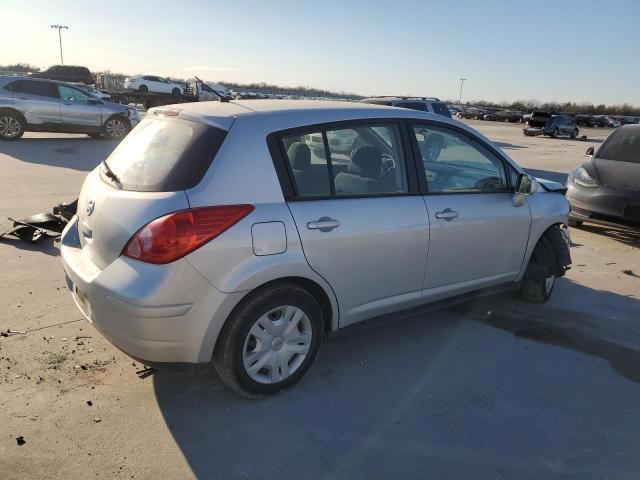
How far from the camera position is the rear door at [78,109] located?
1471 centimetres

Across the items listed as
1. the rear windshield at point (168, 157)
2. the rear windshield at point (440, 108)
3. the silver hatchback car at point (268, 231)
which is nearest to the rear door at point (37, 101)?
the rear windshield at point (440, 108)

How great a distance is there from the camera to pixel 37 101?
14.2 m

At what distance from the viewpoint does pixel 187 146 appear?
2.92 m

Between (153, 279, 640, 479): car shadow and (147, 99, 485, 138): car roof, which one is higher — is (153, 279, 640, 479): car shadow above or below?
below

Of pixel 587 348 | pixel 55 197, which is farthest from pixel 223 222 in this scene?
pixel 55 197

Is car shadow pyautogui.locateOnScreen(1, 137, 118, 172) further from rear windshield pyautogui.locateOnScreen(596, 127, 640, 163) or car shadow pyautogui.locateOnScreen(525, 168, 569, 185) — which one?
car shadow pyautogui.locateOnScreen(525, 168, 569, 185)

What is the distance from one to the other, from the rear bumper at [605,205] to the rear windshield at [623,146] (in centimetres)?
88

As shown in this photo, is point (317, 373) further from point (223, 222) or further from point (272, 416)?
point (223, 222)

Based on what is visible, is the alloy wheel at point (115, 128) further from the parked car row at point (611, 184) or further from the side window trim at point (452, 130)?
the side window trim at point (452, 130)

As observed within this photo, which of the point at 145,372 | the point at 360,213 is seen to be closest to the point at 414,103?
the point at 360,213

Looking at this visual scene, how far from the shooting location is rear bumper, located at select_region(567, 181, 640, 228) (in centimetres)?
695

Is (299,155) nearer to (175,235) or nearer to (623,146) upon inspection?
(175,235)

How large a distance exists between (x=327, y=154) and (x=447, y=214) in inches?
39.8

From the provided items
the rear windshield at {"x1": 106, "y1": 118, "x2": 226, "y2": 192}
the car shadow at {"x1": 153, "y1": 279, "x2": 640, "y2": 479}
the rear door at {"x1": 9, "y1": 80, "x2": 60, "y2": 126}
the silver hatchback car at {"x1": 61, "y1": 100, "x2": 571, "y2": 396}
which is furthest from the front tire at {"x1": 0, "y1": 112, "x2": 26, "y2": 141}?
the car shadow at {"x1": 153, "y1": 279, "x2": 640, "y2": 479}
